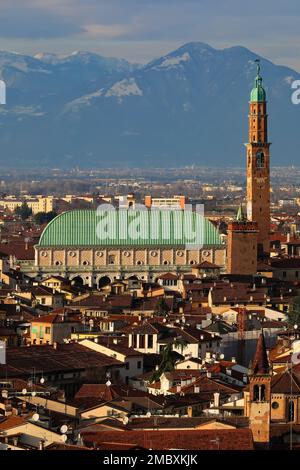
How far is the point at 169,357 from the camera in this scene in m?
44.6

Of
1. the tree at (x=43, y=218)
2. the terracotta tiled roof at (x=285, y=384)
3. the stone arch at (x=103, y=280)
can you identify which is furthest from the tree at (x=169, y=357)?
the tree at (x=43, y=218)

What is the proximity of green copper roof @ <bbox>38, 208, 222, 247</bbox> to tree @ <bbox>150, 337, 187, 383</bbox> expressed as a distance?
118ft

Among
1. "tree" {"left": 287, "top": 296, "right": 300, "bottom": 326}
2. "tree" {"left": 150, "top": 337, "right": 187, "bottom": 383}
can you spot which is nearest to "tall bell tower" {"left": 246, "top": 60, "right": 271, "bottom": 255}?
"tree" {"left": 287, "top": 296, "right": 300, "bottom": 326}

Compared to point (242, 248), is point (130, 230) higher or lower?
higher

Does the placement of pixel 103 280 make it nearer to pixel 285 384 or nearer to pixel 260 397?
pixel 285 384

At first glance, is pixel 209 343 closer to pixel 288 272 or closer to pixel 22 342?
pixel 22 342

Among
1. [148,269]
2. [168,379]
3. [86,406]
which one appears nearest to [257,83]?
[148,269]

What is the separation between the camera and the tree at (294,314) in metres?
54.6

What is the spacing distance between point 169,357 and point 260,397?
14.2m

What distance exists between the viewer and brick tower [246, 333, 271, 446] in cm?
2938

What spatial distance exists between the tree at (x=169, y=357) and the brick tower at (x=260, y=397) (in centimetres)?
1022

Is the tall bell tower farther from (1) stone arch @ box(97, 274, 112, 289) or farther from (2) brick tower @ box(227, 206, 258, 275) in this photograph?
(1) stone arch @ box(97, 274, 112, 289)

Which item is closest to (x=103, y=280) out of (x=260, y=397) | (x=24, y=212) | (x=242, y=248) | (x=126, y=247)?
(x=126, y=247)
